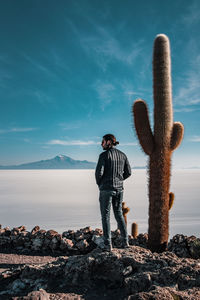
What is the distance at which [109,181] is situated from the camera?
3939 mm

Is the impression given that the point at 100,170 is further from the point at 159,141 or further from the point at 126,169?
the point at 159,141

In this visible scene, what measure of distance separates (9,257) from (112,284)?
3.23 metres

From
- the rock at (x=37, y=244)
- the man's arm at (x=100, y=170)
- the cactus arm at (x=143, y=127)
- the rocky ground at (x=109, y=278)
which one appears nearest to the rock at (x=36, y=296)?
the rocky ground at (x=109, y=278)

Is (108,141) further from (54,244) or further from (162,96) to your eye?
(54,244)

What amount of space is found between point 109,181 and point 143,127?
71.1 inches

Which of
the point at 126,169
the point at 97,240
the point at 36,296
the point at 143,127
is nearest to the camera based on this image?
the point at 36,296

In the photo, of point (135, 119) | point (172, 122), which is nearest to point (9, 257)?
point (135, 119)

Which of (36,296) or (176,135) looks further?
(176,135)

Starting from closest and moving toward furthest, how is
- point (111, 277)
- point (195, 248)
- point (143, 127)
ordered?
1. point (111, 277)
2. point (195, 248)
3. point (143, 127)

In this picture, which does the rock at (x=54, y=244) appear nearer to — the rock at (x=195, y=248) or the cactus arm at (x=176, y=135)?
the rock at (x=195, y=248)

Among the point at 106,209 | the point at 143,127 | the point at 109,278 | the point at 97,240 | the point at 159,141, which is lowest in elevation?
the point at 97,240

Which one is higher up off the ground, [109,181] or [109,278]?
[109,181]

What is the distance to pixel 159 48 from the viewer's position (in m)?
5.64

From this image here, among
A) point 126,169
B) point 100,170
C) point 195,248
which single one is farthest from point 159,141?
point 195,248
